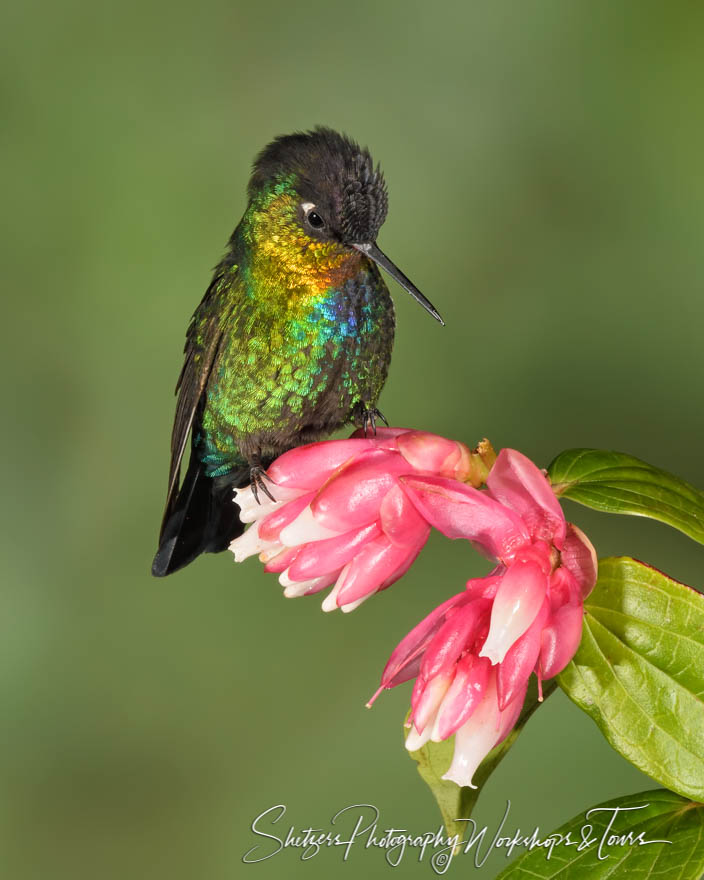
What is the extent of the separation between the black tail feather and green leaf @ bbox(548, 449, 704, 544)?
34 centimetres

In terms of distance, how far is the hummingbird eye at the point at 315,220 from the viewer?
89cm

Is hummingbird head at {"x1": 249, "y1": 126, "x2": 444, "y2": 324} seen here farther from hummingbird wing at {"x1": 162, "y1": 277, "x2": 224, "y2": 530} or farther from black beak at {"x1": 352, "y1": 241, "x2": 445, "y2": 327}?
hummingbird wing at {"x1": 162, "y1": 277, "x2": 224, "y2": 530}

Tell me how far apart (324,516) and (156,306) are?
40.3 inches

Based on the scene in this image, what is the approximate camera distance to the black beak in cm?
81

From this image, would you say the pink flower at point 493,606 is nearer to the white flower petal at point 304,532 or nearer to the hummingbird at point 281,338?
the white flower petal at point 304,532

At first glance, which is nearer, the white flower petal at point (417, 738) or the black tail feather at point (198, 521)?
the white flower petal at point (417, 738)

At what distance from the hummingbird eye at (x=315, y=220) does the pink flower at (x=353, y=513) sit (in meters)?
0.26

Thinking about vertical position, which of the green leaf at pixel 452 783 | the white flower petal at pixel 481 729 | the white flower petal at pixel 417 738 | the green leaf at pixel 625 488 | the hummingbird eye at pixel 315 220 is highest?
the hummingbird eye at pixel 315 220

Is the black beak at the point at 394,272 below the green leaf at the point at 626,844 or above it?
above

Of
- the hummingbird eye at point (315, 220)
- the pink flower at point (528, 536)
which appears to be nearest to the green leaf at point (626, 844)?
the pink flower at point (528, 536)

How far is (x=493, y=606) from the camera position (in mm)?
620

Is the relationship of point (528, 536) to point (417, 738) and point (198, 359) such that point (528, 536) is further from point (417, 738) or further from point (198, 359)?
point (198, 359)

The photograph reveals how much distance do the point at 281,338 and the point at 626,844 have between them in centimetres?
50

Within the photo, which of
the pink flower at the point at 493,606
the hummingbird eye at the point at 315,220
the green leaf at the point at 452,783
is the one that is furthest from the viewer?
the hummingbird eye at the point at 315,220
